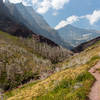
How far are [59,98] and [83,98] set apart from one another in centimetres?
257

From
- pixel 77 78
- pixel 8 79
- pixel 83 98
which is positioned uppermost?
pixel 77 78

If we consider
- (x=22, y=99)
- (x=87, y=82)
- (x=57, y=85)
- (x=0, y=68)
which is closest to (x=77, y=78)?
(x=87, y=82)

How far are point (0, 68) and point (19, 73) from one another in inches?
587

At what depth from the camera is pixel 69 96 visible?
532 inches

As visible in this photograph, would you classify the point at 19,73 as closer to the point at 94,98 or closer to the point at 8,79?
the point at 8,79

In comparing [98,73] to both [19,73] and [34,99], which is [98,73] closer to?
[34,99]

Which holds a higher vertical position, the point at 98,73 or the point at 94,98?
the point at 98,73

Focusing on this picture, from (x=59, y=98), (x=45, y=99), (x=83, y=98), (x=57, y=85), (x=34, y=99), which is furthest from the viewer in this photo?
(x=57, y=85)

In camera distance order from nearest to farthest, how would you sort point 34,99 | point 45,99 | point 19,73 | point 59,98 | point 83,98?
point 83,98
point 59,98
point 45,99
point 34,99
point 19,73

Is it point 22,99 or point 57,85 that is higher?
point 57,85

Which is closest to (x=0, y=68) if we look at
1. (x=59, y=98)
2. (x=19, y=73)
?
(x=19, y=73)

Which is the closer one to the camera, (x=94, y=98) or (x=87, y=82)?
(x=94, y=98)

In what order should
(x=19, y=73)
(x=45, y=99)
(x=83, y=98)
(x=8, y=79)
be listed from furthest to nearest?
(x=19, y=73), (x=8, y=79), (x=45, y=99), (x=83, y=98)

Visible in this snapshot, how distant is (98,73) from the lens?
23.1 meters
